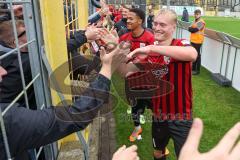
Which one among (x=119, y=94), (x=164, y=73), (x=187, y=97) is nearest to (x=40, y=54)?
(x=164, y=73)

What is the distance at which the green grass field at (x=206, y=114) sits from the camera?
14.6ft

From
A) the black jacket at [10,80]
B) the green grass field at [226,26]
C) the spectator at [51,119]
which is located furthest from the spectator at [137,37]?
the green grass field at [226,26]

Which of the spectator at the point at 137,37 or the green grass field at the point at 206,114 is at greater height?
the spectator at the point at 137,37

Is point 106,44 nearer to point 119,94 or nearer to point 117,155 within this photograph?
point 117,155

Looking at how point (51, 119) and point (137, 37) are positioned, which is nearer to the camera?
point (51, 119)

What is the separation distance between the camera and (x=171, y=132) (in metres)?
3.04

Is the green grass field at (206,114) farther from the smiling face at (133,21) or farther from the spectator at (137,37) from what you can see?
the smiling face at (133,21)

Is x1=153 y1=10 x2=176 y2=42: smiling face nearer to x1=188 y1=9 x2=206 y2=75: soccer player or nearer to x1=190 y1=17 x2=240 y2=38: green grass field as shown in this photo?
x1=188 y1=9 x2=206 y2=75: soccer player

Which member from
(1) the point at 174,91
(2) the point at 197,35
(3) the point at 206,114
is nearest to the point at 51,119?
(1) the point at 174,91

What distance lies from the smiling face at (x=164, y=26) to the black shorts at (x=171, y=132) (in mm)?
875

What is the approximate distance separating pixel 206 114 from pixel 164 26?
308cm

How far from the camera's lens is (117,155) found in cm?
126

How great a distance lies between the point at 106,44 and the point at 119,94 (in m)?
2.51

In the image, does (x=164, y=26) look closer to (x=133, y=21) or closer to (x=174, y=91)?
(x=174, y=91)
